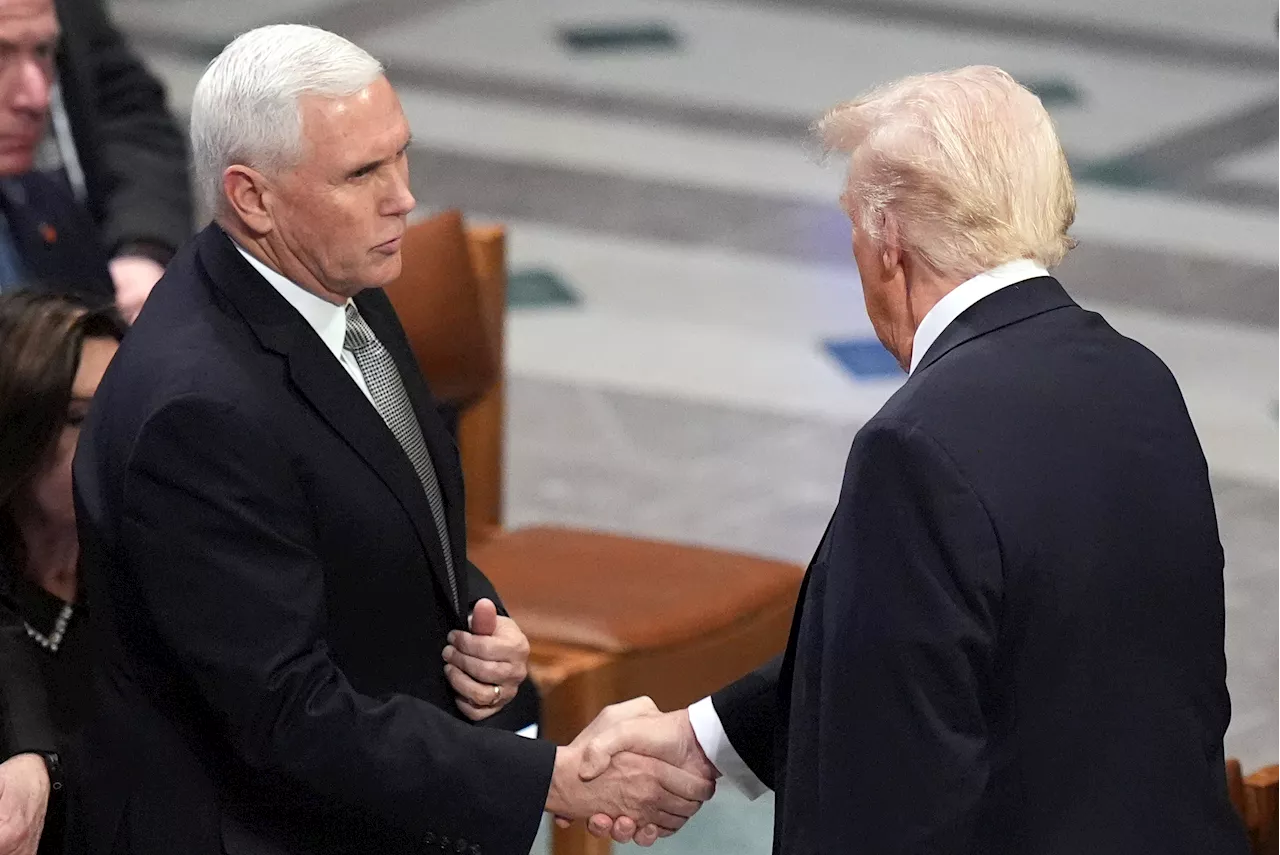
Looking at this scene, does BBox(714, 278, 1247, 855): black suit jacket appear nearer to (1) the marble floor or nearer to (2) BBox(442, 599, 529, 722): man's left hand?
(2) BBox(442, 599, 529, 722): man's left hand

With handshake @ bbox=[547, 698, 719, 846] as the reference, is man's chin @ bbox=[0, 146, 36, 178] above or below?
above

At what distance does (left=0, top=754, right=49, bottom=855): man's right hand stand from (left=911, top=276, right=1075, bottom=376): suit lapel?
1175 mm

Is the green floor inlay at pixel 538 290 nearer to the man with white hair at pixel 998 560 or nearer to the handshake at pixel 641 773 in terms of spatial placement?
the handshake at pixel 641 773

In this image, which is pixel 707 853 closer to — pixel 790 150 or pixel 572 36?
pixel 790 150

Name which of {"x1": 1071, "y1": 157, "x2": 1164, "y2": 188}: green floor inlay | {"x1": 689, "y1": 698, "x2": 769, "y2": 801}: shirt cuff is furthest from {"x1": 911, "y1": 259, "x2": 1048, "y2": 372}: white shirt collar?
{"x1": 1071, "y1": 157, "x2": 1164, "y2": 188}: green floor inlay

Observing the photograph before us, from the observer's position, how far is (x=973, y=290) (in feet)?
6.49

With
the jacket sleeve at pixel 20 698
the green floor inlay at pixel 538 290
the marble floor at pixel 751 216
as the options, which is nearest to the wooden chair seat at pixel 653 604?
the marble floor at pixel 751 216

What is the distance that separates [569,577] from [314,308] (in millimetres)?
1375

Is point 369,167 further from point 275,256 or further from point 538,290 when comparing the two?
point 538,290

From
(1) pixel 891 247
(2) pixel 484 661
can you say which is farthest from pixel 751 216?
(1) pixel 891 247

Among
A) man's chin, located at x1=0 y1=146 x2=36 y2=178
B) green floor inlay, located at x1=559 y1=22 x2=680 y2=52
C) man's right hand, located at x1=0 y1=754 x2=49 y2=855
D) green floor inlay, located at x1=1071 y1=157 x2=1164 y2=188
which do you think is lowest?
green floor inlay, located at x1=559 y1=22 x2=680 y2=52

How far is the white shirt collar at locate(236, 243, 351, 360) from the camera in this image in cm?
228

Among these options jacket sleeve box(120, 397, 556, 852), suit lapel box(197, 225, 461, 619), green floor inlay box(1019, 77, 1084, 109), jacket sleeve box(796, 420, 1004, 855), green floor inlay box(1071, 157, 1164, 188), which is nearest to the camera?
jacket sleeve box(796, 420, 1004, 855)

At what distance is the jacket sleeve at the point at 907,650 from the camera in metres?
1.84
